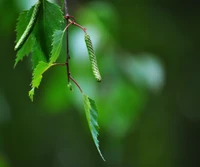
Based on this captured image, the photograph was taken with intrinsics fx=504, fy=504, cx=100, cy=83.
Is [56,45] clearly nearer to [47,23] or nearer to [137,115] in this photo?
[47,23]

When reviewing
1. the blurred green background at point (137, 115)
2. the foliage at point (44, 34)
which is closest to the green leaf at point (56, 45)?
the foliage at point (44, 34)

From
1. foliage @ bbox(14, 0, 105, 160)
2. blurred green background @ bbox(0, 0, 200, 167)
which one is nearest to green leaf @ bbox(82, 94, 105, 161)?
foliage @ bbox(14, 0, 105, 160)

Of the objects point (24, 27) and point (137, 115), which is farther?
point (137, 115)

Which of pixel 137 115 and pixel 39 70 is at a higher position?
pixel 39 70

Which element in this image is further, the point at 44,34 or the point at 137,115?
the point at 137,115

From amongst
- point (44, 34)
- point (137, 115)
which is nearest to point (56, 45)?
point (44, 34)

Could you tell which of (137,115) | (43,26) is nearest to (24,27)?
(43,26)

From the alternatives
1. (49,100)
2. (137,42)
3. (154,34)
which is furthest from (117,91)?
(154,34)

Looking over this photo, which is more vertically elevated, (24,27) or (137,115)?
(24,27)

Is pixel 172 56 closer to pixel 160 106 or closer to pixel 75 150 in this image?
pixel 160 106

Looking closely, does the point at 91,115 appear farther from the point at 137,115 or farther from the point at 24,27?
the point at 137,115
